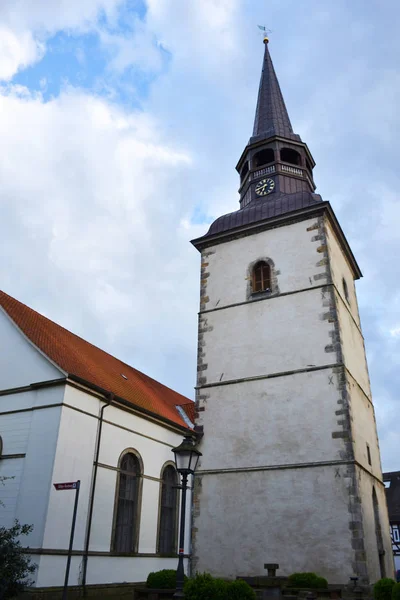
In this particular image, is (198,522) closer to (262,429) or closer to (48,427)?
(262,429)

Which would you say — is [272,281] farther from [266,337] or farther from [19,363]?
[19,363]

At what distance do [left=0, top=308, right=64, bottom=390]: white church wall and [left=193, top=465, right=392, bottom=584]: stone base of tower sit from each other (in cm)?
636

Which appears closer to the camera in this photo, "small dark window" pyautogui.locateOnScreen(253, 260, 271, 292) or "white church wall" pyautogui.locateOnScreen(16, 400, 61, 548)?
"white church wall" pyautogui.locateOnScreen(16, 400, 61, 548)

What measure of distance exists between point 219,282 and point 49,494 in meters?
10.1

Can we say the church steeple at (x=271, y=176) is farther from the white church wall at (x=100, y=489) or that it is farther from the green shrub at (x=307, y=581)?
the green shrub at (x=307, y=581)

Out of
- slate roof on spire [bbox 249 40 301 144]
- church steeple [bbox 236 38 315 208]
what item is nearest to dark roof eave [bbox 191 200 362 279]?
church steeple [bbox 236 38 315 208]

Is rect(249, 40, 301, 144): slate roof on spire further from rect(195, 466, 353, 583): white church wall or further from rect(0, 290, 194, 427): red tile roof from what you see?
rect(195, 466, 353, 583): white church wall

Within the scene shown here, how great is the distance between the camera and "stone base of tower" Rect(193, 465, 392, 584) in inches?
529

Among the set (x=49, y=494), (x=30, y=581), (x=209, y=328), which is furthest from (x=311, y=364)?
(x=30, y=581)

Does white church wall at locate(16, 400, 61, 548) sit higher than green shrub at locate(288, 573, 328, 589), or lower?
higher

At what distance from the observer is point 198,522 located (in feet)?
52.1

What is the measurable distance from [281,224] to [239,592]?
1239cm

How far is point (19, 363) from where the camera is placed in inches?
545

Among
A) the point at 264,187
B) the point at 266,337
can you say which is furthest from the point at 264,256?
the point at 264,187
